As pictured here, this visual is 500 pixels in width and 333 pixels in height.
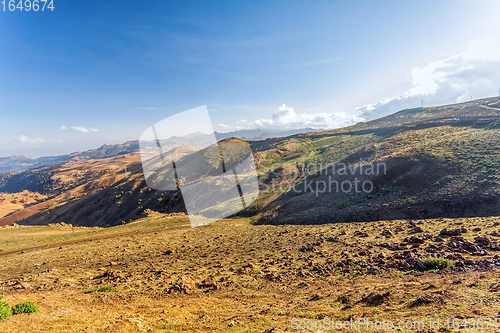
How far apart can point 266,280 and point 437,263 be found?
831cm

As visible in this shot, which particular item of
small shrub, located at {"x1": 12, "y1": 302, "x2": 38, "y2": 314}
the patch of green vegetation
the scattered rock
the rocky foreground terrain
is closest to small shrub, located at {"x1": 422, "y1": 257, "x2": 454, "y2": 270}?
the rocky foreground terrain

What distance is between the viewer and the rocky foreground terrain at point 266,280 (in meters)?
6.57

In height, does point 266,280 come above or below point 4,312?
below

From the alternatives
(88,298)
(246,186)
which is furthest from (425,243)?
(246,186)

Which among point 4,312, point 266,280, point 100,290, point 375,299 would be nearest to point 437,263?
point 375,299

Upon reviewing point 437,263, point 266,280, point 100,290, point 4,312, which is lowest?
point 266,280

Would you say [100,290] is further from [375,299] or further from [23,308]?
[375,299]

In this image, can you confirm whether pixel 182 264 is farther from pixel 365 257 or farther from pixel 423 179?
pixel 423 179

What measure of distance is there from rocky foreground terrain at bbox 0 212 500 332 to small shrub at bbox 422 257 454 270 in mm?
38

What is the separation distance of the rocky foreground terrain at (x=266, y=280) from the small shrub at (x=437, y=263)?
0.04 m

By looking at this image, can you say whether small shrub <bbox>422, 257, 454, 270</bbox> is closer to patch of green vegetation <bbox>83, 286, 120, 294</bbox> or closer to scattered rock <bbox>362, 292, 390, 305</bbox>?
scattered rock <bbox>362, 292, 390, 305</bbox>

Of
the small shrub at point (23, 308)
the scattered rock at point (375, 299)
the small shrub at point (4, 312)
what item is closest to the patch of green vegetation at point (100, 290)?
the small shrub at point (23, 308)

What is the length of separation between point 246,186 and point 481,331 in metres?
44.7

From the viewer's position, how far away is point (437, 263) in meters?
9.34
